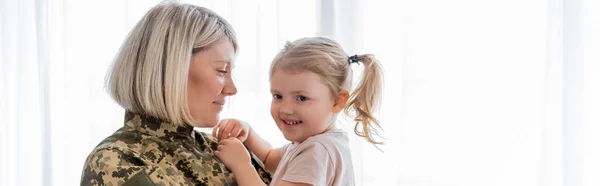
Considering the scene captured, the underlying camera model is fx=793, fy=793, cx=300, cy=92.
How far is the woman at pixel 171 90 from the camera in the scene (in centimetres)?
151

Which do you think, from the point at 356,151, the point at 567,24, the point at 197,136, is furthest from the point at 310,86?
the point at 567,24

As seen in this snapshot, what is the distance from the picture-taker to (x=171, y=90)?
4.99 ft

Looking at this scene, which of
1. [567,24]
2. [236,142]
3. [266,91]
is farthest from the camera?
[266,91]

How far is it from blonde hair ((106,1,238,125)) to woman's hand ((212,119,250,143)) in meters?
0.24

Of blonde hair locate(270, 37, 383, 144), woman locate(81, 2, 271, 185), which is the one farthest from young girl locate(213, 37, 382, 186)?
woman locate(81, 2, 271, 185)

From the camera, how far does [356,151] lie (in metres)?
3.04

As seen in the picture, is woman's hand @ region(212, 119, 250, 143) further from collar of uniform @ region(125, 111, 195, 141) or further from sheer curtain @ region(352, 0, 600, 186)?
sheer curtain @ region(352, 0, 600, 186)

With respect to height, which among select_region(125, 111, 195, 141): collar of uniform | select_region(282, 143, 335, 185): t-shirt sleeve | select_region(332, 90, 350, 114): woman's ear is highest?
select_region(332, 90, 350, 114): woman's ear

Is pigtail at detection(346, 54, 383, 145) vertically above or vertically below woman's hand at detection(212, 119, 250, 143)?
above

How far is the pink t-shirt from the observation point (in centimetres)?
169

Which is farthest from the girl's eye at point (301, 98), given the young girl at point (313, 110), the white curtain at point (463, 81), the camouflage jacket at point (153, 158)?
the white curtain at point (463, 81)

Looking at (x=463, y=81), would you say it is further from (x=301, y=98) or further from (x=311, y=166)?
(x=311, y=166)

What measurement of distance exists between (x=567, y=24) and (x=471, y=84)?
41 cm

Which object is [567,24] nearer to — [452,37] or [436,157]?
[452,37]
